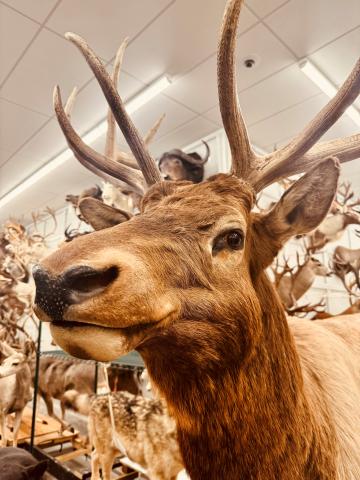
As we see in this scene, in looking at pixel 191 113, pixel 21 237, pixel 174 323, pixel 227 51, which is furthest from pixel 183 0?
pixel 21 237

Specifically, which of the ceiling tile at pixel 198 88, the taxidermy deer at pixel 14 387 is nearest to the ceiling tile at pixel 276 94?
the ceiling tile at pixel 198 88

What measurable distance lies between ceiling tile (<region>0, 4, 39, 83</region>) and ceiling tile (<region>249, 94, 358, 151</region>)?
2022mm

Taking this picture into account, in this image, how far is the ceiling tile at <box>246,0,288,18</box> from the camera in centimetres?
186

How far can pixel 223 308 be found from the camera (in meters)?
0.61

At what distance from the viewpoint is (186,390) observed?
2.10 ft

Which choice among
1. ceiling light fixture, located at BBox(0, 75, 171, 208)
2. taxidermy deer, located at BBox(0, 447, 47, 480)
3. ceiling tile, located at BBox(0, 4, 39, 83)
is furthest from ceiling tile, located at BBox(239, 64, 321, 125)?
taxidermy deer, located at BBox(0, 447, 47, 480)

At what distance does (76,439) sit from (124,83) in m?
2.70

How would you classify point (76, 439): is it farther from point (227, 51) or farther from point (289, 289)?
point (227, 51)

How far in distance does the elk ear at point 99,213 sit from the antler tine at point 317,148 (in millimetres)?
399

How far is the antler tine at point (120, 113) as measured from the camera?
91cm

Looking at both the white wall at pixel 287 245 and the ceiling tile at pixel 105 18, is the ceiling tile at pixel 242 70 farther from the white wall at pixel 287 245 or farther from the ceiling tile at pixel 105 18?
the ceiling tile at pixel 105 18

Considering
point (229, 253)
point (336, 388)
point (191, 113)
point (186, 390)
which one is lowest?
point (336, 388)

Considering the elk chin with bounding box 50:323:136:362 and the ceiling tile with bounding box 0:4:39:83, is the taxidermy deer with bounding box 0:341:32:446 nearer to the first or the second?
the elk chin with bounding box 50:323:136:362

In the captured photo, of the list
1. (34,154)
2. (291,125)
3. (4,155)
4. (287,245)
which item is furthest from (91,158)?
(4,155)
